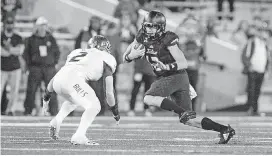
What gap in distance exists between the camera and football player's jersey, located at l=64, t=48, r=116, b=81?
28.7 feet

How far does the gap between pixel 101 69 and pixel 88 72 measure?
0.52ft

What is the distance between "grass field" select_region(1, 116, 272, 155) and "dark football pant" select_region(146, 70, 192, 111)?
473 mm

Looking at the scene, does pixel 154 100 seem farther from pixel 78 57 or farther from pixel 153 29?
pixel 78 57

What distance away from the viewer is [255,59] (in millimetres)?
15211

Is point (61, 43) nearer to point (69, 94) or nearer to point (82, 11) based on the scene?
point (82, 11)

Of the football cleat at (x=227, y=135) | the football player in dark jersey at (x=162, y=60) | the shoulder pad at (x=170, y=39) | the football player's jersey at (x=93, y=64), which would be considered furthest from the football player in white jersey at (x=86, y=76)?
the football cleat at (x=227, y=135)

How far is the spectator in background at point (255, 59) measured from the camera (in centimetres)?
1517

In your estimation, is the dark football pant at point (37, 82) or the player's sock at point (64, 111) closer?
the player's sock at point (64, 111)

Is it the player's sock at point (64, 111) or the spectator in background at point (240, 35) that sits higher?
the player's sock at point (64, 111)

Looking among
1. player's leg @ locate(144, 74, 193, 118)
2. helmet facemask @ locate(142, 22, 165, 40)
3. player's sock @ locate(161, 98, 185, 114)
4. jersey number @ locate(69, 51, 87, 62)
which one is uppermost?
helmet facemask @ locate(142, 22, 165, 40)

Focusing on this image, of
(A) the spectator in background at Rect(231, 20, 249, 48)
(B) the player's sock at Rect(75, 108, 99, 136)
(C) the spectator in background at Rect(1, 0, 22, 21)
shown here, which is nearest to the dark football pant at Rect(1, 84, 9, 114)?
(C) the spectator in background at Rect(1, 0, 22, 21)

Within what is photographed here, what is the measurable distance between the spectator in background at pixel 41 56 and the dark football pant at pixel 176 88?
571 centimetres

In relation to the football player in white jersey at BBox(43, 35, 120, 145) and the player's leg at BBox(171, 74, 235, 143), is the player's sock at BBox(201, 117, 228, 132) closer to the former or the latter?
the player's leg at BBox(171, 74, 235, 143)

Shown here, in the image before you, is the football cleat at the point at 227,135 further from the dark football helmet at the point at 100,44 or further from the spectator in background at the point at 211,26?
the spectator in background at the point at 211,26
